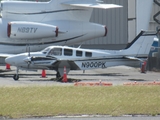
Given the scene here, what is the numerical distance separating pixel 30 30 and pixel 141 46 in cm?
656

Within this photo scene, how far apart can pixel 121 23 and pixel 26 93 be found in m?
28.0

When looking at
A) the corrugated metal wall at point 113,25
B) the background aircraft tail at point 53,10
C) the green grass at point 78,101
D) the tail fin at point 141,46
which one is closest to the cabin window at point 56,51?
the tail fin at point 141,46

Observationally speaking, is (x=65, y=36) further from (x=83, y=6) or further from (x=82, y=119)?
(x=82, y=119)

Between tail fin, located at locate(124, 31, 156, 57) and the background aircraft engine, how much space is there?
16.0ft

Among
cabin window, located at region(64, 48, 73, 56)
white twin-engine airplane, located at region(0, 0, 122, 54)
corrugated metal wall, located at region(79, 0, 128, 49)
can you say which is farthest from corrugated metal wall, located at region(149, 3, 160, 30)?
cabin window, located at region(64, 48, 73, 56)

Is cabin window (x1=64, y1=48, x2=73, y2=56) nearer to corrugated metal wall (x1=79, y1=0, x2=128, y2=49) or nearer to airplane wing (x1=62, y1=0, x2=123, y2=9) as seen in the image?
airplane wing (x1=62, y1=0, x2=123, y2=9)

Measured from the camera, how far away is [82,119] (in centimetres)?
1160

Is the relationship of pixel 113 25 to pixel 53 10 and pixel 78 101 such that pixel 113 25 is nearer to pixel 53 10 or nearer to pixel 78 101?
pixel 53 10

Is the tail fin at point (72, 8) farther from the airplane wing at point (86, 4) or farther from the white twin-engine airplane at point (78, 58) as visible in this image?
the white twin-engine airplane at point (78, 58)

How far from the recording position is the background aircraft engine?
90.1ft

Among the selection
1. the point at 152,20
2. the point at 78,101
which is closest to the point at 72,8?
the point at 152,20

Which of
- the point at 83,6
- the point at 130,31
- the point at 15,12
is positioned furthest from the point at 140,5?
the point at 15,12

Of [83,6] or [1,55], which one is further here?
[83,6]

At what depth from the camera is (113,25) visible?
41.7 m
